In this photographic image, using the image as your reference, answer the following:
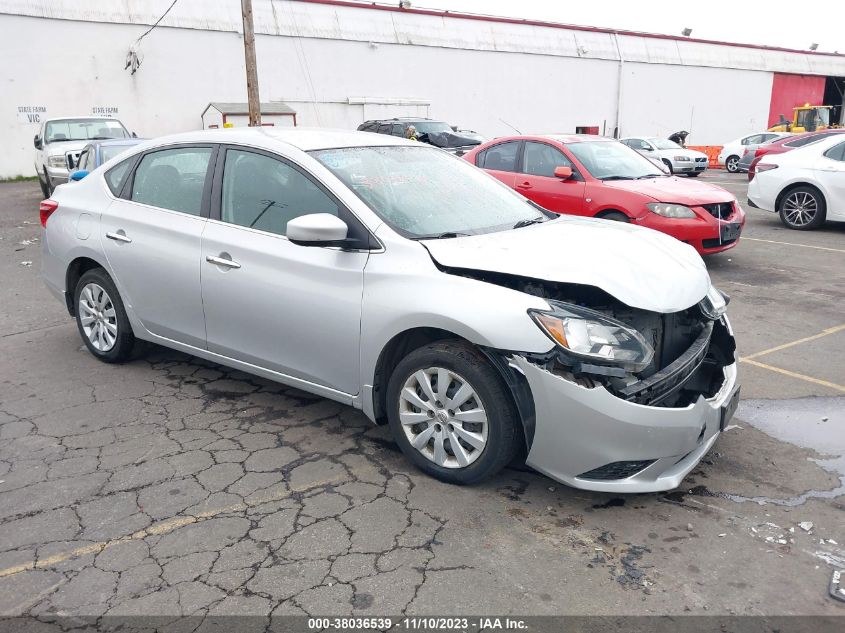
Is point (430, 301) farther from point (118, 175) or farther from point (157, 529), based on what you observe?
point (118, 175)

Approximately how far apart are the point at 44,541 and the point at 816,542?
3.37m

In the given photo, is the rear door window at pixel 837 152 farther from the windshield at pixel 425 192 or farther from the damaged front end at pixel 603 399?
the damaged front end at pixel 603 399

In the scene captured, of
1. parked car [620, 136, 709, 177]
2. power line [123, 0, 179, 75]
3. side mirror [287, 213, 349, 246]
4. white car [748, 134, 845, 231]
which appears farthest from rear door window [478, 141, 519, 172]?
power line [123, 0, 179, 75]

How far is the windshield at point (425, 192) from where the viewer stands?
3.89 meters

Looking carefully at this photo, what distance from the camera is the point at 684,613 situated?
2.67 metres

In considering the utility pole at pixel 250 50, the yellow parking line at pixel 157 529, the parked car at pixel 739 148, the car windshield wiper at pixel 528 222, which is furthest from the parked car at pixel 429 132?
the yellow parking line at pixel 157 529

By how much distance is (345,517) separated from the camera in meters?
3.32

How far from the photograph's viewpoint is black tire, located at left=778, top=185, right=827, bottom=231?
1095 centimetres

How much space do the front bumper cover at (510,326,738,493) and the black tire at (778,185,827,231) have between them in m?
9.23

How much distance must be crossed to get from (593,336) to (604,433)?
43 centimetres

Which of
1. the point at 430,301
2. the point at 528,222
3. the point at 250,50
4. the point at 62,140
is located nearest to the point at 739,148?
the point at 250,50

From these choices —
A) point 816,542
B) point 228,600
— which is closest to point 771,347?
point 816,542

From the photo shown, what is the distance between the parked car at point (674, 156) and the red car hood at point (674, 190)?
49.6 ft

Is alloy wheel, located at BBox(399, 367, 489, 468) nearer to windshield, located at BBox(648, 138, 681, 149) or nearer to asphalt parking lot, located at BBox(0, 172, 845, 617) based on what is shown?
asphalt parking lot, located at BBox(0, 172, 845, 617)
